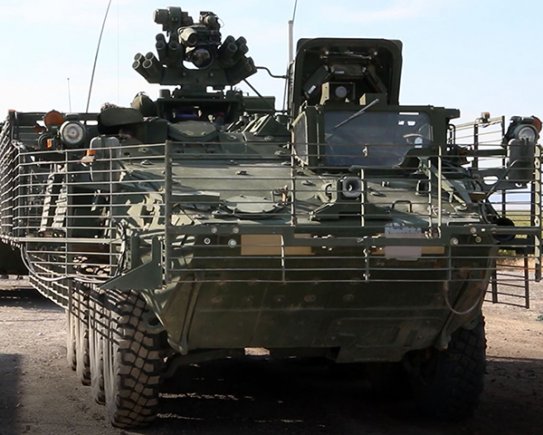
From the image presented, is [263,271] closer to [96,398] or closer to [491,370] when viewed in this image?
[96,398]

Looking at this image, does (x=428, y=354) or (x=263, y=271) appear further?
(x=428, y=354)

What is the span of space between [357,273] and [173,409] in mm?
2146

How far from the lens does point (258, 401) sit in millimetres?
7652

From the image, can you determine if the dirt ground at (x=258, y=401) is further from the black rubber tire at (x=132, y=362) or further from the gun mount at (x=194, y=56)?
the gun mount at (x=194, y=56)

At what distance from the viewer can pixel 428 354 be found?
709cm

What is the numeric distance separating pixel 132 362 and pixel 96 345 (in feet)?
3.39

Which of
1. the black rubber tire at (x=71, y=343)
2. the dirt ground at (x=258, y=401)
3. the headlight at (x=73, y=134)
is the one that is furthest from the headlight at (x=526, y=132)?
the black rubber tire at (x=71, y=343)

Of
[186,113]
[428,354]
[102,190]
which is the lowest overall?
[428,354]

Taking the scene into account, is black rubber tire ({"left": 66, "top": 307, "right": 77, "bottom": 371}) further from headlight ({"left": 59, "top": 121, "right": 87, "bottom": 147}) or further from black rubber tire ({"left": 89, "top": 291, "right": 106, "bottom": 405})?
headlight ({"left": 59, "top": 121, "right": 87, "bottom": 147})

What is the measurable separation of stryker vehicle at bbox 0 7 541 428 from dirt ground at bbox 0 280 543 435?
25cm

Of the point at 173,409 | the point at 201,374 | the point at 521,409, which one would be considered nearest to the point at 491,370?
the point at 521,409

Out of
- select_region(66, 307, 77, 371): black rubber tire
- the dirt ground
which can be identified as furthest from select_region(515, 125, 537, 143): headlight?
select_region(66, 307, 77, 371): black rubber tire

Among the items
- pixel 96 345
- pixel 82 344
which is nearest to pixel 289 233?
pixel 96 345

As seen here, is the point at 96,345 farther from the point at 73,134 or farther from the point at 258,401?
the point at 73,134
